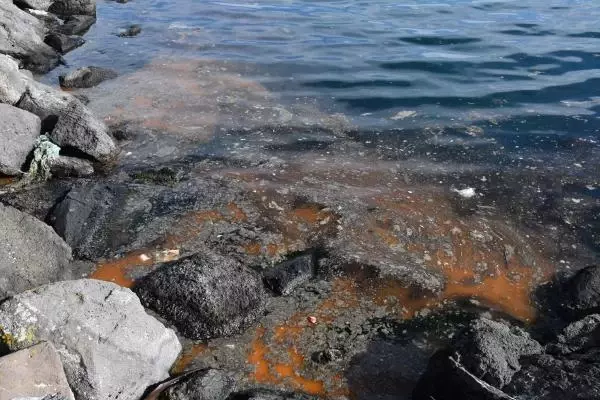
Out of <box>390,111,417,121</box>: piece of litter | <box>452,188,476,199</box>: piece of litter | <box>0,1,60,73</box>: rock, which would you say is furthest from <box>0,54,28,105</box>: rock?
<box>452,188,476,199</box>: piece of litter

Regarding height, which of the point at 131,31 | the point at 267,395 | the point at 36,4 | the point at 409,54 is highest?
the point at 36,4

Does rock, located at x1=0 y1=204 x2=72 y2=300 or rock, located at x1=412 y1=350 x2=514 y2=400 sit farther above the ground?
rock, located at x1=0 y1=204 x2=72 y2=300

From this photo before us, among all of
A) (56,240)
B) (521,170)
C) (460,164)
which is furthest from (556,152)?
(56,240)

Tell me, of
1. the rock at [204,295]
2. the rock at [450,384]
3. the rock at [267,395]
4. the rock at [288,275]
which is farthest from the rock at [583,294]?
the rock at [204,295]

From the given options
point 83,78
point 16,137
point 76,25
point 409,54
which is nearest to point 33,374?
point 16,137

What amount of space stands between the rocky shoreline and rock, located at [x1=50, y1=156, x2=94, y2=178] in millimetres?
27

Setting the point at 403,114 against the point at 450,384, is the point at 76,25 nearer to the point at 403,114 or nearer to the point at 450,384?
the point at 403,114

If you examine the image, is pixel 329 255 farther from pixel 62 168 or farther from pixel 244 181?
pixel 62 168

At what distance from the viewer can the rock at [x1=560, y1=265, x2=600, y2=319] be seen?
16.6 feet

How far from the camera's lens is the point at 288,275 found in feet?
16.9

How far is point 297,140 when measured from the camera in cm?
837

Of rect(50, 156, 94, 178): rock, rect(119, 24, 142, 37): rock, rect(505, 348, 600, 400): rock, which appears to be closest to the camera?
rect(505, 348, 600, 400): rock

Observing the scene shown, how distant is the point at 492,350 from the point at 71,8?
52.0 feet

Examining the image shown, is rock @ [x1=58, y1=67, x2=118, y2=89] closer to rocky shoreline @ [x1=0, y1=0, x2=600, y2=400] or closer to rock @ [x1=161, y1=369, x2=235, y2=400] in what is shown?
rocky shoreline @ [x1=0, y1=0, x2=600, y2=400]
